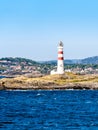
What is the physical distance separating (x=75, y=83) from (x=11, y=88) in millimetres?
17959

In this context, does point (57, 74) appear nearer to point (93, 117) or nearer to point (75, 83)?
point (75, 83)

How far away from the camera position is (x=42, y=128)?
196ft

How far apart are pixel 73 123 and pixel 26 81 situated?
98.8 meters

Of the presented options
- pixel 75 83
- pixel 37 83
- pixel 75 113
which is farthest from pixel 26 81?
pixel 75 113

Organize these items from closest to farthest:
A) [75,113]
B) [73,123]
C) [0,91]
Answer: [73,123] → [75,113] → [0,91]

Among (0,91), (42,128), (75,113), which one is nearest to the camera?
(42,128)

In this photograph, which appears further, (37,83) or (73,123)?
(37,83)

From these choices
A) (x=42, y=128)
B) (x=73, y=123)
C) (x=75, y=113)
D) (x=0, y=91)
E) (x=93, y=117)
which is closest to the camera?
(x=42, y=128)

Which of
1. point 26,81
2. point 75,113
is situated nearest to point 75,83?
point 26,81

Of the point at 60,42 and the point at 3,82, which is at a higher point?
the point at 60,42

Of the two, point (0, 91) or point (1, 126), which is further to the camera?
point (0, 91)

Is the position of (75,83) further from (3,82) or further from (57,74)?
(3,82)

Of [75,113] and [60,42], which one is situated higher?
[60,42]

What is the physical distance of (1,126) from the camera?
6191cm
